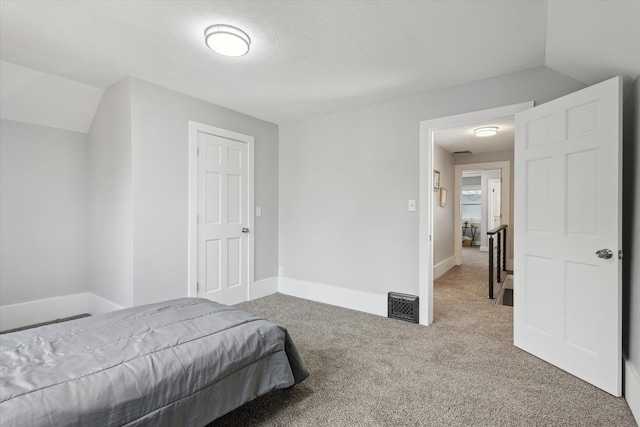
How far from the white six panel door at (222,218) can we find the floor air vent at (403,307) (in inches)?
73.6

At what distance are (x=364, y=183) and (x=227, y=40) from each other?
7.04ft

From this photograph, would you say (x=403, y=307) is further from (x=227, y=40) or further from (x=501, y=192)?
(x=501, y=192)

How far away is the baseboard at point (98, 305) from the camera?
3.29m

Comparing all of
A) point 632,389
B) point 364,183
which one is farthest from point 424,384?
point 364,183

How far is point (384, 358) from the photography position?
253 centimetres

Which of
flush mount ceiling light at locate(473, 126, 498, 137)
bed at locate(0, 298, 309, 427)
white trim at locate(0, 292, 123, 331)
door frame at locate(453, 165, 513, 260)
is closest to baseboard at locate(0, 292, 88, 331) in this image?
white trim at locate(0, 292, 123, 331)

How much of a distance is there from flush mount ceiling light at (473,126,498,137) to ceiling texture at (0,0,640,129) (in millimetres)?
1880

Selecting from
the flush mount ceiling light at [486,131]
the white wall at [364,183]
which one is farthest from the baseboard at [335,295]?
the flush mount ceiling light at [486,131]

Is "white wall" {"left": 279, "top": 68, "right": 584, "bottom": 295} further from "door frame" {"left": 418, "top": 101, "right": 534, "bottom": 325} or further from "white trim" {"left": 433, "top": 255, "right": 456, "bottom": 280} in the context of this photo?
"white trim" {"left": 433, "top": 255, "right": 456, "bottom": 280}

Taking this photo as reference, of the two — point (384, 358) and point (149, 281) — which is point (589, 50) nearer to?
point (384, 358)

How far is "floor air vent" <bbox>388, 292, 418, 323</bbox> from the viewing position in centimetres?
332

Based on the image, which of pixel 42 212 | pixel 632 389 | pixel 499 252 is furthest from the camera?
pixel 499 252

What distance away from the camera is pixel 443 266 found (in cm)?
597

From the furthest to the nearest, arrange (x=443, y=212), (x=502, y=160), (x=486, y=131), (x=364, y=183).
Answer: (x=502, y=160) < (x=443, y=212) < (x=486, y=131) < (x=364, y=183)
